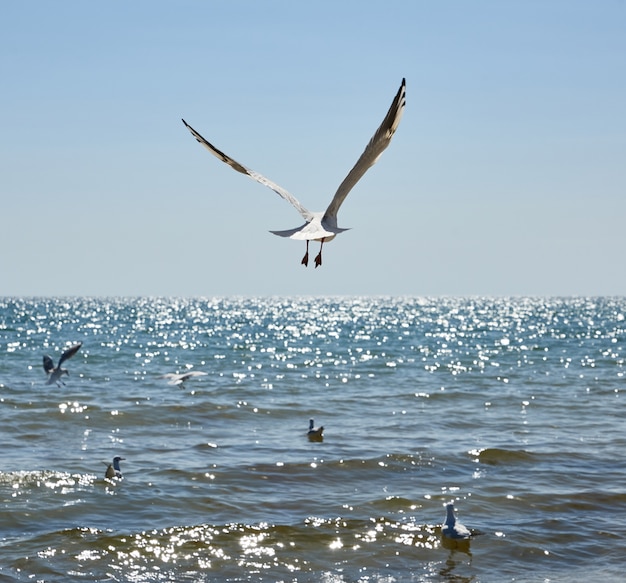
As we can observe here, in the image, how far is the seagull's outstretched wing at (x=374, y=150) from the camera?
7344 mm

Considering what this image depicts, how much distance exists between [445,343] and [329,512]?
142 ft

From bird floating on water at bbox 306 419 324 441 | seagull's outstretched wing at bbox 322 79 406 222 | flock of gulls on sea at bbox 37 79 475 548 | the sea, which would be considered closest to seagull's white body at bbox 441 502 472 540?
the sea

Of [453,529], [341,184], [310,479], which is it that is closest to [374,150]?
[341,184]

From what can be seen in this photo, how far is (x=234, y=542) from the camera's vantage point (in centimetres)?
1215

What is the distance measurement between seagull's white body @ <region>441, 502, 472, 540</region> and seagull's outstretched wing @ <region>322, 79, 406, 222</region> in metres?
5.59

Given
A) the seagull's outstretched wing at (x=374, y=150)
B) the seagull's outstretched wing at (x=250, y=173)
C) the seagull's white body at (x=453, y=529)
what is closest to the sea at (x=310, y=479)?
the seagull's white body at (x=453, y=529)

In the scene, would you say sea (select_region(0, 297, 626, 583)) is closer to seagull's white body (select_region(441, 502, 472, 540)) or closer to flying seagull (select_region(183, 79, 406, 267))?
seagull's white body (select_region(441, 502, 472, 540))

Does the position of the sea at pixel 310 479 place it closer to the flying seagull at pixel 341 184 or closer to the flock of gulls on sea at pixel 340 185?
the flock of gulls on sea at pixel 340 185

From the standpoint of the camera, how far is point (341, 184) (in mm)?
7965

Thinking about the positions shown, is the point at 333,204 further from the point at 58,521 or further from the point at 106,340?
the point at 106,340

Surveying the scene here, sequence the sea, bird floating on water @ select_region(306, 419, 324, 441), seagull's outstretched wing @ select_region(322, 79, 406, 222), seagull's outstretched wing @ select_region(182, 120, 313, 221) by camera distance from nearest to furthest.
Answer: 1. seagull's outstretched wing @ select_region(322, 79, 406, 222)
2. seagull's outstretched wing @ select_region(182, 120, 313, 221)
3. the sea
4. bird floating on water @ select_region(306, 419, 324, 441)

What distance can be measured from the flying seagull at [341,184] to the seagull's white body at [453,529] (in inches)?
208

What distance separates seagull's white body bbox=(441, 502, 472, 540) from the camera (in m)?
11.9

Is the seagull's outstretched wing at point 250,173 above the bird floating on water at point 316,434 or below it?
above
